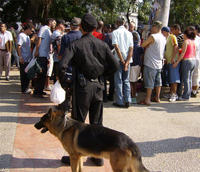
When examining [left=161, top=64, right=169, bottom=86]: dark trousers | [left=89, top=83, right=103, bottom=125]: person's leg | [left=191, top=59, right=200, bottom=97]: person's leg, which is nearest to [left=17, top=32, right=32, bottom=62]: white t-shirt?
[left=161, top=64, right=169, bottom=86]: dark trousers

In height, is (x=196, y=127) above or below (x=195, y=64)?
below

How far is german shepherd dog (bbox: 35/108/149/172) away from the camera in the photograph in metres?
3.05

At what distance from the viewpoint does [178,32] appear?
8.22m

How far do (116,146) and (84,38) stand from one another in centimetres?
152

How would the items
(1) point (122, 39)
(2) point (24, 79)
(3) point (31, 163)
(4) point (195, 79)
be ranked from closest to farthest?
(3) point (31, 163) → (1) point (122, 39) → (2) point (24, 79) → (4) point (195, 79)

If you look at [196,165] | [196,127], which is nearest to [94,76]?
[196,165]

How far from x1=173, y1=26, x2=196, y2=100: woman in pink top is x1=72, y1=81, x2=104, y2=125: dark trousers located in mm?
4512

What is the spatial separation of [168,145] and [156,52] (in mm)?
3038

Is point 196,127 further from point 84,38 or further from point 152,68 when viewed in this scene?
point 84,38

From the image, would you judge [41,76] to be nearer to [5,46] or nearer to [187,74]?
[5,46]

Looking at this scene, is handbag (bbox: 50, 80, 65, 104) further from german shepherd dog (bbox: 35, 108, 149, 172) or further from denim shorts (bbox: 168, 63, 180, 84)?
denim shorts (bbox: 168, 63, 180, 84)

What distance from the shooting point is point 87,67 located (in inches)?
139

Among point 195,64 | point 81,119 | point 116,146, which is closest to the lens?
point 116,146

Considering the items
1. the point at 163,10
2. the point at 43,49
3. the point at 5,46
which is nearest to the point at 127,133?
the point at 43,49
